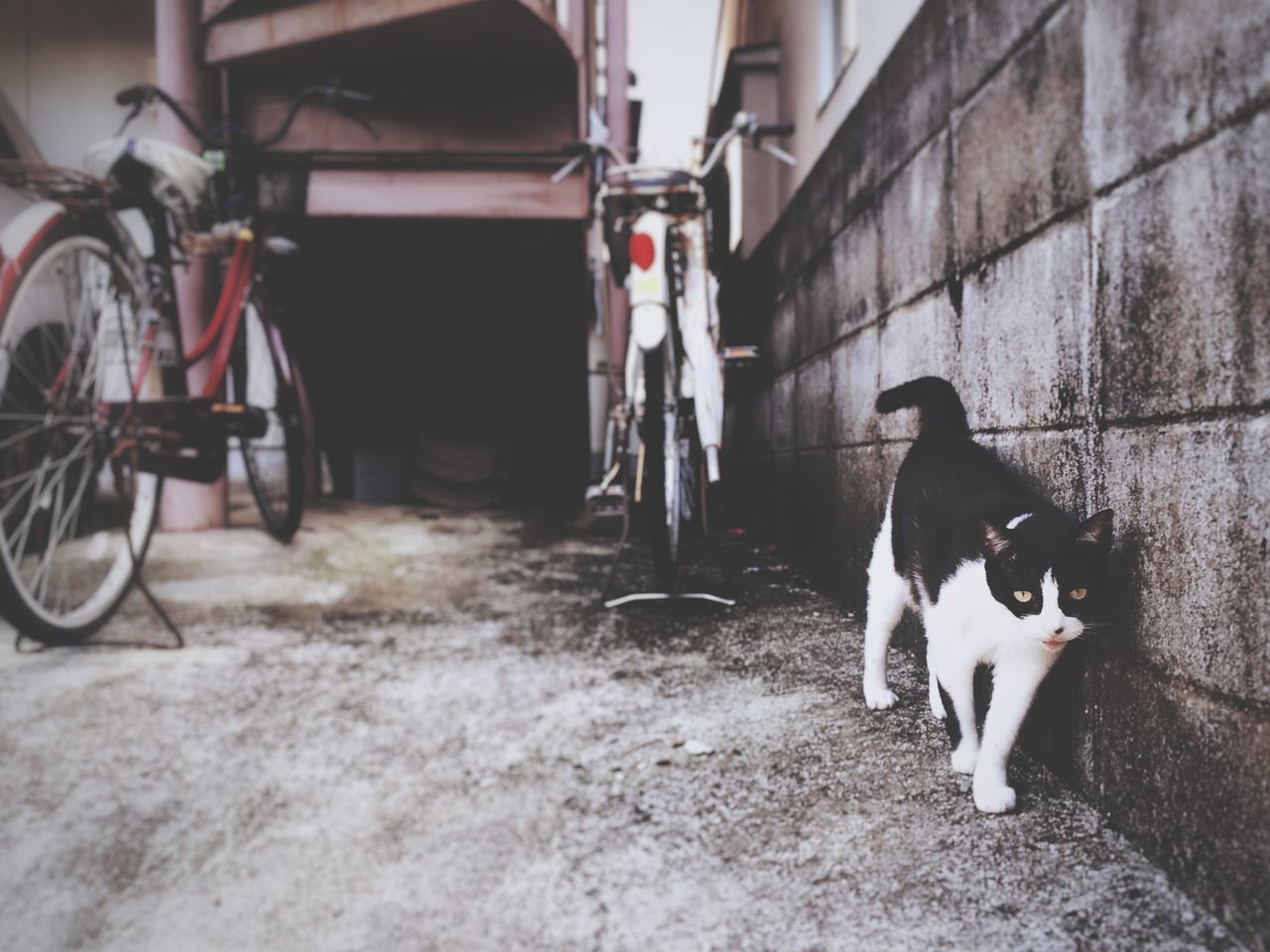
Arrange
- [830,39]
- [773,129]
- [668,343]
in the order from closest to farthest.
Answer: [668,343], [773,129], [830,39]

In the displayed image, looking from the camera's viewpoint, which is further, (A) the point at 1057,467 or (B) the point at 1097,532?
(A) the point at 1057,467

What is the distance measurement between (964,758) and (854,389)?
29.8 inches

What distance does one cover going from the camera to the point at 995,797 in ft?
4.02

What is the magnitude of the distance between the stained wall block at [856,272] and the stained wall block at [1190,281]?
0.52 meters

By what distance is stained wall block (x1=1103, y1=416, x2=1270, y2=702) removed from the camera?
2.96 feet

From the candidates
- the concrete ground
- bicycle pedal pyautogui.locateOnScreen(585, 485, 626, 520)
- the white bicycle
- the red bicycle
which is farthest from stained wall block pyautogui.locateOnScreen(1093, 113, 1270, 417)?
the red bicycle

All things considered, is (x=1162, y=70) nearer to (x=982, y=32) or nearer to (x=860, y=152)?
(x=982, y=32)

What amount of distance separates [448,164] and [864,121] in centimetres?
478

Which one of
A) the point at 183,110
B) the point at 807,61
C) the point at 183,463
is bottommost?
the point at 183,463

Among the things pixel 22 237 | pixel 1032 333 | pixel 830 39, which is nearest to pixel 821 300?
pixel 1032 333

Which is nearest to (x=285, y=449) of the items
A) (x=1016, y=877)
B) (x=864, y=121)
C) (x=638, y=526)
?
(x=638, y=526)

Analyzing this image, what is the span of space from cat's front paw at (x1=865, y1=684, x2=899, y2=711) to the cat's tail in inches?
20.0

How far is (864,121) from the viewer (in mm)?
1640

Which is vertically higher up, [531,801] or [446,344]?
[446,344]
